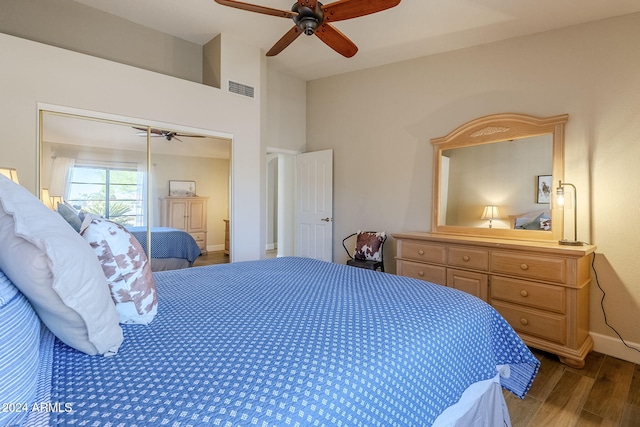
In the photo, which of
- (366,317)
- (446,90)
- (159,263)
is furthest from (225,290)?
(446,90)

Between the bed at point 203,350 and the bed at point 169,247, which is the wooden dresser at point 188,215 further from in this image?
the bed at point 203,350

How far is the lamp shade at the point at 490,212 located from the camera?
308 cm

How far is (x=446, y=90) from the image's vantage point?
11.4ft

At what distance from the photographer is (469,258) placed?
2.83 meters

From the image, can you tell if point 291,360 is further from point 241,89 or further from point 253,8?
point 241,89

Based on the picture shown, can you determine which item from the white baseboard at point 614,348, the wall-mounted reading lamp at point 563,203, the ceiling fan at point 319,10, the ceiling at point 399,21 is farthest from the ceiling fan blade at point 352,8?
the white baseboard at point 614,348

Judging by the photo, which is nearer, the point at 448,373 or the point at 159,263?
the point at 448,373

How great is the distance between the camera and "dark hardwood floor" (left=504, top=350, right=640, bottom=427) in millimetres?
1766

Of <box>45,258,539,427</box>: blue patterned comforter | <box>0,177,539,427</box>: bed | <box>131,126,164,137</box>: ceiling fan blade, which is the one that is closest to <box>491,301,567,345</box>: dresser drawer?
<box>45,258,539,427</box>: blue patterned comforter

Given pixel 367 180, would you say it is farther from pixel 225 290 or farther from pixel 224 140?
pixel 225 290

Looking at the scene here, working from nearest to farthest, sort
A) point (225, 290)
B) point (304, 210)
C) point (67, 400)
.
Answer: point (67, 400)
point (225, 290)
point (304, 210)

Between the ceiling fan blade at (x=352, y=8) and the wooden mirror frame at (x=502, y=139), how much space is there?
65.9 inches

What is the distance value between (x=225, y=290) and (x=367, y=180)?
9.86ft

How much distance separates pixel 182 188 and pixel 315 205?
→ 1.94 meters
